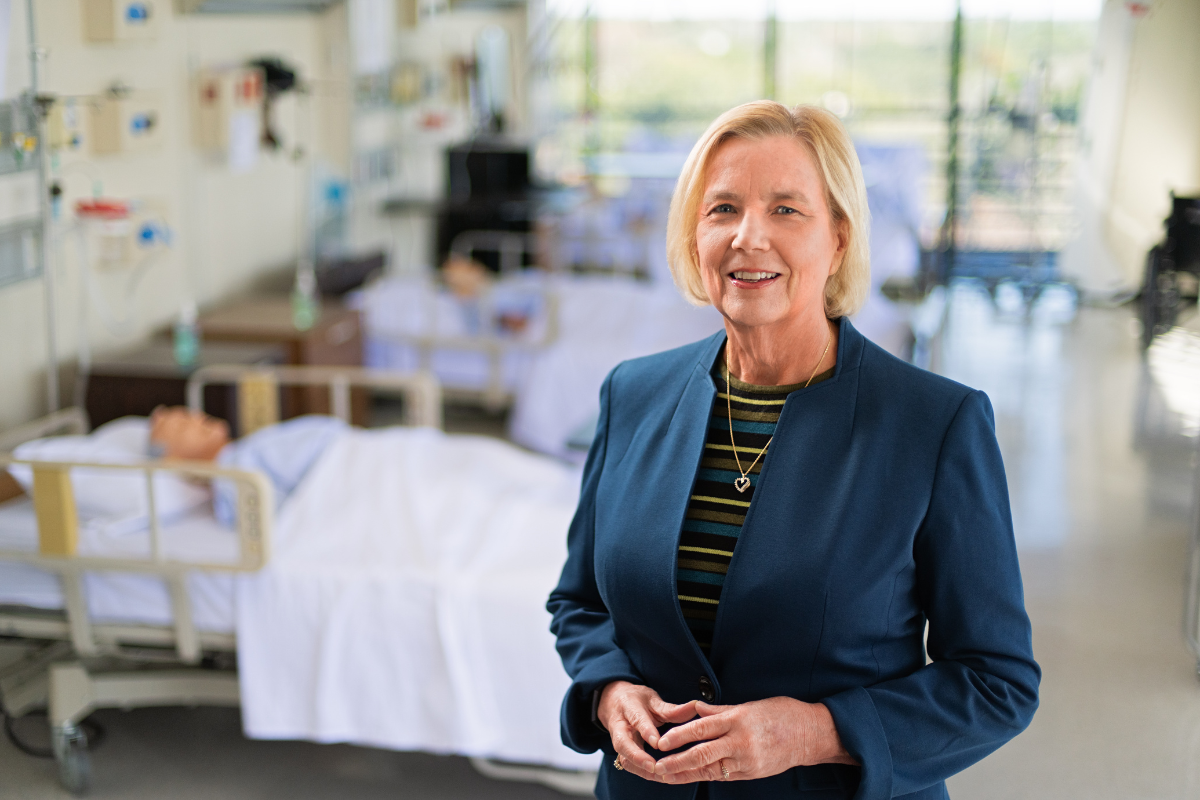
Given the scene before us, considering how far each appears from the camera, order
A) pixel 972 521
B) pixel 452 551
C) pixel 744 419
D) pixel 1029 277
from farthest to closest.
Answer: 1. pixel 452 551
2. pixel 1029 277
3. pixel 744 419
4. pixel 972 521

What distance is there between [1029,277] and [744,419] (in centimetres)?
77

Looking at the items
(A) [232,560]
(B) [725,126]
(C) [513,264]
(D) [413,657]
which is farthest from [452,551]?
(C) [513,264]

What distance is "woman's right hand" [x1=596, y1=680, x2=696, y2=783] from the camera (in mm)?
1158

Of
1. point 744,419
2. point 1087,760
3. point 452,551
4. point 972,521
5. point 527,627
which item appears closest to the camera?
point 972,521

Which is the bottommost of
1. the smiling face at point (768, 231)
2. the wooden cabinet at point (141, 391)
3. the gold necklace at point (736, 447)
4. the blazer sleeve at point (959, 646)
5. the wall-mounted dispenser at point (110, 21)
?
the wooden cabinet at point (141, 391)

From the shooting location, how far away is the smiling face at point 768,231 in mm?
1146

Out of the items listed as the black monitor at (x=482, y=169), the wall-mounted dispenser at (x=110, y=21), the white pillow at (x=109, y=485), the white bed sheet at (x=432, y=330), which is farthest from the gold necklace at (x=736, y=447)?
the black monitor at (x=482, y=169)

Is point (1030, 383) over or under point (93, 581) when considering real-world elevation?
over

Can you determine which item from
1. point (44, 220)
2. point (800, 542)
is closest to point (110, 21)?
point (44, 220)

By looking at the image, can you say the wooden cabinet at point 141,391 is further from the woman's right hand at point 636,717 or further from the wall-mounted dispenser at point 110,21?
the woman's right hand at point 636,717

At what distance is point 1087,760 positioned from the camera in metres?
1.54

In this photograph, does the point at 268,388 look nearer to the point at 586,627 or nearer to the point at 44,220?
the point at 44,220

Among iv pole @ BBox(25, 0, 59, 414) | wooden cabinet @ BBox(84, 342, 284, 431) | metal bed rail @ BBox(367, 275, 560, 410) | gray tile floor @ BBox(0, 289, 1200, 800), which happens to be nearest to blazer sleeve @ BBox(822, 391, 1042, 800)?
gray tile floor @ BBox(0, 289, 1200, 800)

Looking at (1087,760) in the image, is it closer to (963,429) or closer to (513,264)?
(963,429)
